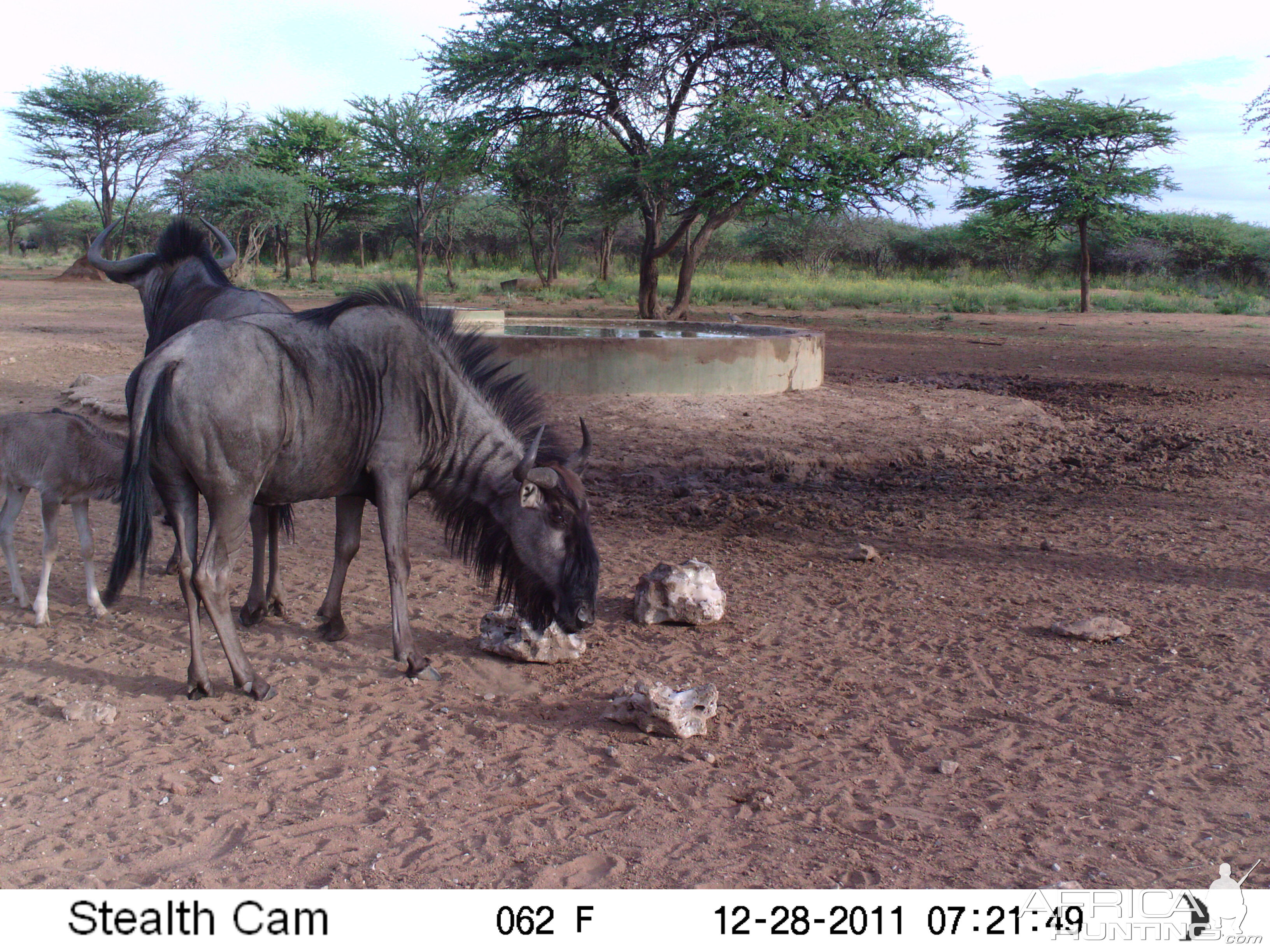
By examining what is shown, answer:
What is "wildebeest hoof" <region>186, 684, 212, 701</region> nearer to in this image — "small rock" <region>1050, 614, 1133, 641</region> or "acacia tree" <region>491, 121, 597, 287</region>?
"small rock" <region>1050, 614, 1133, 641</region>

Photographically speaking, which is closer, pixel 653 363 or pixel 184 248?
pixel 184 248

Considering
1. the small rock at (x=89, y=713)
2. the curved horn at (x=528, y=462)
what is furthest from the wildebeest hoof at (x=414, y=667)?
the small rock at (x=89, y=713)

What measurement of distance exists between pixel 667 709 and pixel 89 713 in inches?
87.3

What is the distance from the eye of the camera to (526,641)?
4.45 metres

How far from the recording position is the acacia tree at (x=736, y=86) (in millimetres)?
18094

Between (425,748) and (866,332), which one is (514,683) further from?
(866,332)

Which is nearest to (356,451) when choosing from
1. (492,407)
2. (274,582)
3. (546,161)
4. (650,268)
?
(492,407)

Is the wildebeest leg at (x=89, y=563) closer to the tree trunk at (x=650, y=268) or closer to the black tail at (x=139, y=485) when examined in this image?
the black tail at (x=139, y=485)

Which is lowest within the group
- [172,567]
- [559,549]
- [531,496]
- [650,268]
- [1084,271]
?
[172,567]

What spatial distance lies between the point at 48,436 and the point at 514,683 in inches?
105

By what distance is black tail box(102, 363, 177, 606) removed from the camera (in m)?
3.80

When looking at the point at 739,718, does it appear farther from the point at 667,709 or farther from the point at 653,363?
the point at 653,363

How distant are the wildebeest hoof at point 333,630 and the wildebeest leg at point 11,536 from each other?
1.56m

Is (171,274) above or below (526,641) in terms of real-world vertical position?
above
